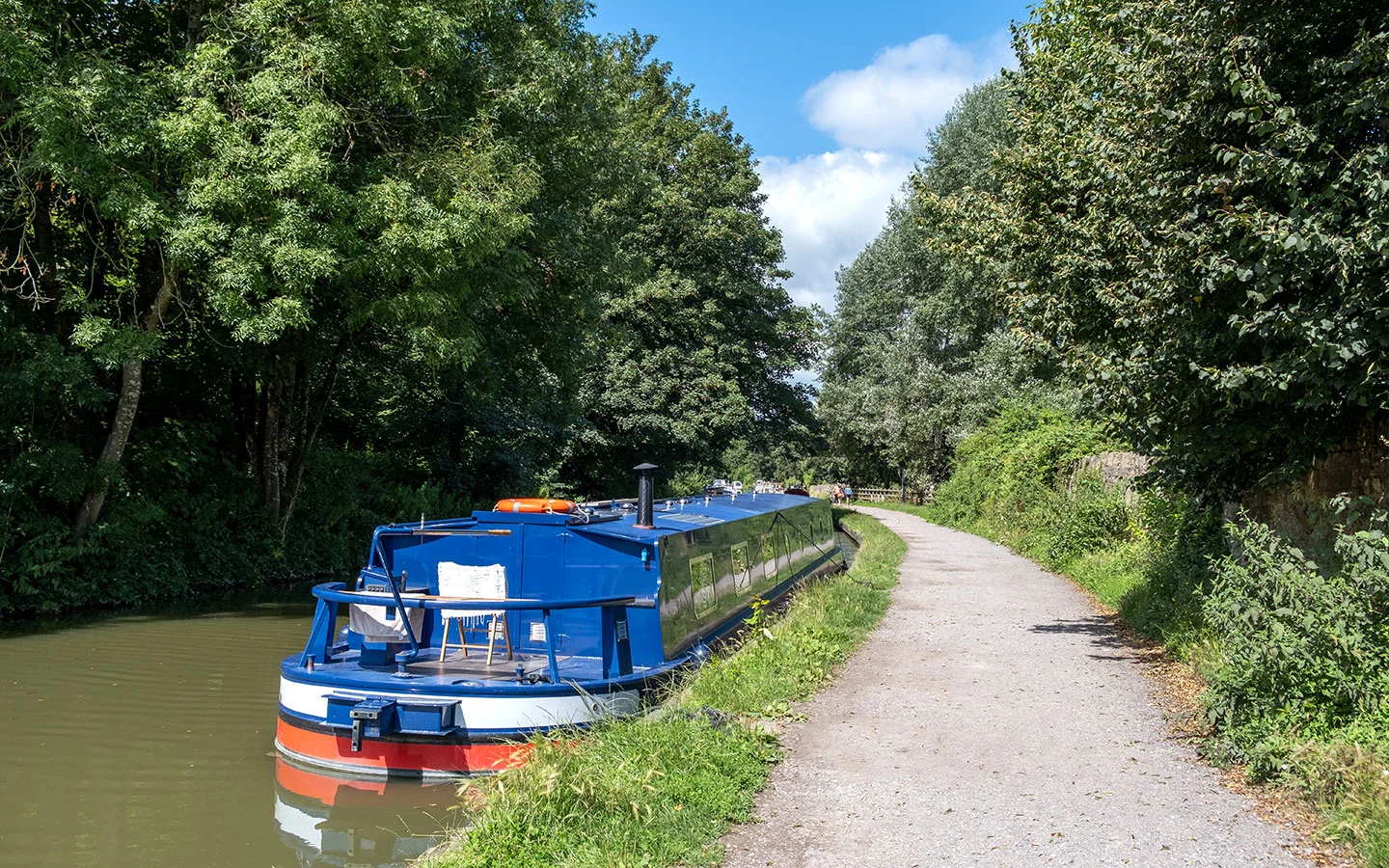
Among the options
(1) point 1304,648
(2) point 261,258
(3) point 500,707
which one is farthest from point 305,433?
(1) point 1304,648

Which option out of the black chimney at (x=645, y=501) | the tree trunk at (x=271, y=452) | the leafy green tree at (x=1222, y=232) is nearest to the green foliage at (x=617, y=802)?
the black chimney at (x=645, y=501)

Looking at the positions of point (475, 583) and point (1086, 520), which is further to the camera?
point (1086, 520)

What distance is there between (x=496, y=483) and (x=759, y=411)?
9454 mm

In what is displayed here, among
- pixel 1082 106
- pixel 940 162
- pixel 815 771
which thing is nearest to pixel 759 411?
pixel 940 162

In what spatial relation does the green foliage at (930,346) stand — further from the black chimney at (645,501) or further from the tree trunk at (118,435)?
the tree trunk at (118,435)

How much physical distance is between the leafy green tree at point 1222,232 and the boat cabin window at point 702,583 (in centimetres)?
392

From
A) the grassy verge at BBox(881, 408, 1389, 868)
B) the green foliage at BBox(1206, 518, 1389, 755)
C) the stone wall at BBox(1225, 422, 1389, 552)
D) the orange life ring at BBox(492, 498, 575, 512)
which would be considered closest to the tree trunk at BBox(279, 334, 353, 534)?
the orange life ring at BBox(492, 498, 575, 512)

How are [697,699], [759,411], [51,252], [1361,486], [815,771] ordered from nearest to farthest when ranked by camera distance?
[815,771], [1361,486], [697,699], [51,252], [759,411]

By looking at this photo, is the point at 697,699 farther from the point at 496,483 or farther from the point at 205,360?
the point at 496,483

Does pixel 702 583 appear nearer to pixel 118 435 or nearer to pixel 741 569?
pixel 741 569

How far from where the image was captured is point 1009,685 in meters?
8.48

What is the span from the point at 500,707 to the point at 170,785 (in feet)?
7.81

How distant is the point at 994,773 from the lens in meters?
6.11

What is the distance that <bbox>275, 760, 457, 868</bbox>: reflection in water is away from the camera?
6.27 meters
